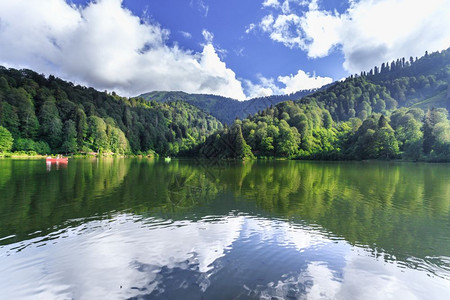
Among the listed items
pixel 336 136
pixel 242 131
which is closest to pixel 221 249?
pixel 242 131

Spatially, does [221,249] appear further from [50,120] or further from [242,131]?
[242,131]

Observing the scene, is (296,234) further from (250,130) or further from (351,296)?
(250,130)

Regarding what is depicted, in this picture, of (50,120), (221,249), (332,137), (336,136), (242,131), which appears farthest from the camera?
(336,136)

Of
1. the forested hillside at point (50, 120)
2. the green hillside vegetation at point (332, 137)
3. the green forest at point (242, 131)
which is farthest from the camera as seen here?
the forested hillside at point (50, 120)

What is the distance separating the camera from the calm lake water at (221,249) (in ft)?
24.3

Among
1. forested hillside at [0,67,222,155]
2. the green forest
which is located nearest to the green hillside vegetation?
the green forest

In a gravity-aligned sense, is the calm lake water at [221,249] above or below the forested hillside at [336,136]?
below

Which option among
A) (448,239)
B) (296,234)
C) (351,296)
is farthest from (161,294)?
(448,239)

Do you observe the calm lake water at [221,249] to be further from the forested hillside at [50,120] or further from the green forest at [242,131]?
the forested hillside at [50,120]

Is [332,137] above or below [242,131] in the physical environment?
below

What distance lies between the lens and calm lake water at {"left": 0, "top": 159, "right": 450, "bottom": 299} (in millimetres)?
7398

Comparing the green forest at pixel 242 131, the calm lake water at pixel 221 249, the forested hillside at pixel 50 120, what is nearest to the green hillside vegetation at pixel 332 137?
the green forest at pixel 242 131

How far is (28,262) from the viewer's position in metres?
8.86

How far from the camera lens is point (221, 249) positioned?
1052cm
